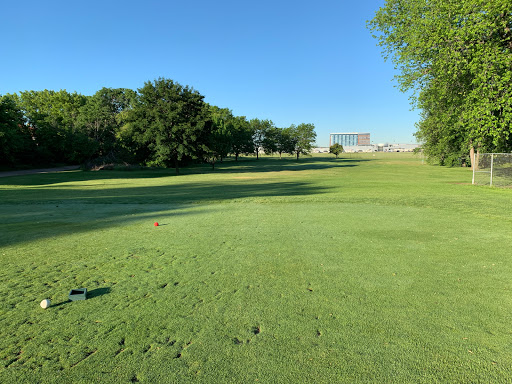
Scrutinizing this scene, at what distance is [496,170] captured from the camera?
2072cm

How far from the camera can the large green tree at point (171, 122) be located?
123ft

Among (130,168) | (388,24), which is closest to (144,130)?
(130,168)

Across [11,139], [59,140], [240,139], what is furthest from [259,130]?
[11,139]

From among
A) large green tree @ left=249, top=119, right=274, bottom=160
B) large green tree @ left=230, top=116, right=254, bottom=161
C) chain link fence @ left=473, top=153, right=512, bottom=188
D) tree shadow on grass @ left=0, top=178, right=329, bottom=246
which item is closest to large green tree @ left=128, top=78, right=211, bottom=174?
tree shadow on grass @ left=0, top=178, right=329, bottom=246

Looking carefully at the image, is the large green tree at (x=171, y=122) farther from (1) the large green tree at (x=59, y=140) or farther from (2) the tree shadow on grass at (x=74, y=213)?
(2) the tree shadow on grass at (x=74, y=213)

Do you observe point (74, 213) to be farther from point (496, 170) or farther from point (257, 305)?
point (496, 170)

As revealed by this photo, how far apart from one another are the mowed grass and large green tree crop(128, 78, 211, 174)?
29.9 meters

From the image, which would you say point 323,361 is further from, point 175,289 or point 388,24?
point 388,24

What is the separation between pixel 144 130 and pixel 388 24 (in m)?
29.6

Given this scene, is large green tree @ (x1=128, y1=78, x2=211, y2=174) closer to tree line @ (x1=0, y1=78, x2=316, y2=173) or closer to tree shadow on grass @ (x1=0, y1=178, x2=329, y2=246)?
tree line @ (x1=0, y1=78, x2=316, y2=173)

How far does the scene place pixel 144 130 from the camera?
128 ft

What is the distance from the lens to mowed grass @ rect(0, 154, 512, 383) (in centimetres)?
279

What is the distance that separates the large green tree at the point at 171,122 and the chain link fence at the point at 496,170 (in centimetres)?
2791

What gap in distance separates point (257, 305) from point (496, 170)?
930 inches
